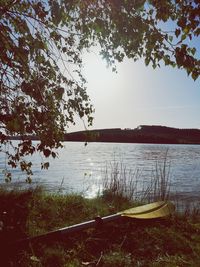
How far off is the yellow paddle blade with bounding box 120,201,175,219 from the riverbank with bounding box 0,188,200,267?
0.54 ft

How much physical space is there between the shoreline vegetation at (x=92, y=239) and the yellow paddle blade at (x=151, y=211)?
0.48ft

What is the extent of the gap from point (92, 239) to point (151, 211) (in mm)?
2778

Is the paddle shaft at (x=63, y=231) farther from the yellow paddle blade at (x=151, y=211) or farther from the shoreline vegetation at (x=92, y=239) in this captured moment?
the yellow paddle blade at (x=151, y=211)

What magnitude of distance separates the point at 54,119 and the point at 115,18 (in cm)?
249

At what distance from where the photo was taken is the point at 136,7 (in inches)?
182

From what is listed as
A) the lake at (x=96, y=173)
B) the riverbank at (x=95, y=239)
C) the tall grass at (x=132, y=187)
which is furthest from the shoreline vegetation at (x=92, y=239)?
the tall grass at (x=132, y=187)

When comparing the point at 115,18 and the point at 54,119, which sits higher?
the point at 115,18

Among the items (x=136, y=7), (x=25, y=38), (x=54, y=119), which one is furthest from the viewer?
(x=54, y=119)

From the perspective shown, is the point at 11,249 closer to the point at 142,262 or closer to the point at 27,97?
the point at 142,262

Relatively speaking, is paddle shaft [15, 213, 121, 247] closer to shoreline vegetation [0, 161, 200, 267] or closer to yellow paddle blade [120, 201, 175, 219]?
shoreline vegetation [0, 161, 200, 267]

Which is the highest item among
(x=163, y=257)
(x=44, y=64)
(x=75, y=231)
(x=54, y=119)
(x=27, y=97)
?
(x=44, y=64)

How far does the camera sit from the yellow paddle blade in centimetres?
873

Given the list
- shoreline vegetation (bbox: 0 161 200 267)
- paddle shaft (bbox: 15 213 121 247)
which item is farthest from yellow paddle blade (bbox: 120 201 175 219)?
paddle shaft (bbox: 15 213 121 247)

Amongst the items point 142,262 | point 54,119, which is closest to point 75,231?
point 142,262
